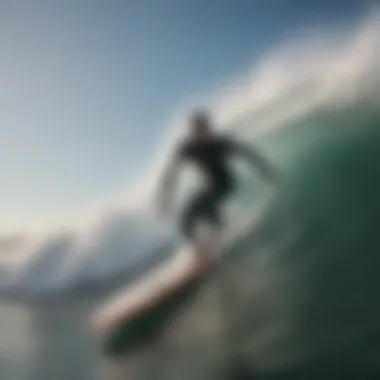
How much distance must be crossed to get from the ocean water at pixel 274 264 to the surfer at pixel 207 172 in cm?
2

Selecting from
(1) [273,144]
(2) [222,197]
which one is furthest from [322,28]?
(2) [222,197]

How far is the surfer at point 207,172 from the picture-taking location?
122 centimetres

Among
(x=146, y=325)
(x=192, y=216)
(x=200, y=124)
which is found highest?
(x=200, y=124)

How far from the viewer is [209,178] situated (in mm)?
1233

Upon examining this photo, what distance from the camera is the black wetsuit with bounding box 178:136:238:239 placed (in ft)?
4.02

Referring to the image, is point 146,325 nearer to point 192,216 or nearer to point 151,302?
point 151,302

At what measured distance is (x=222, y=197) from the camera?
123 cm

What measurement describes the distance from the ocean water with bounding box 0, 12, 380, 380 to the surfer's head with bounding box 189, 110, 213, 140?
1.2 inches

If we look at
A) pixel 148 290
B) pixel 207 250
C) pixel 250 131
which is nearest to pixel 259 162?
pixel 250 131

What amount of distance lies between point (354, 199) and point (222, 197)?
0.21 meters

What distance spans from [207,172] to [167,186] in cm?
7

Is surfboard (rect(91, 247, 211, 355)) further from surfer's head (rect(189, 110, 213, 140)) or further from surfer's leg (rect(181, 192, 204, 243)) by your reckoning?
surfer's head (rect(189, 110, 213, 140))

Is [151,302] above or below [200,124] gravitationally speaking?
below

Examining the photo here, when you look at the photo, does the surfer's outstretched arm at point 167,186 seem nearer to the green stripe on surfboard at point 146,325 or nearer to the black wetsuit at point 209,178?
the black wetsuit at point 209,178
